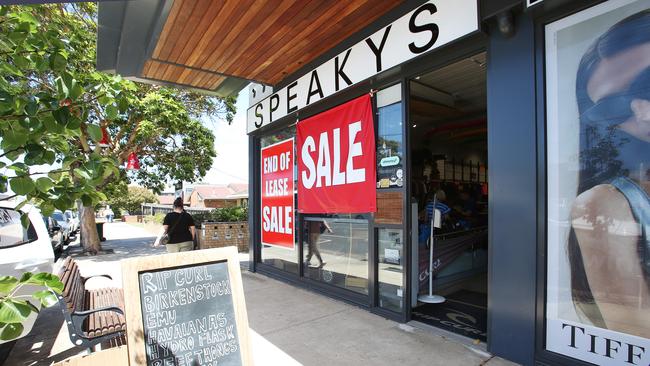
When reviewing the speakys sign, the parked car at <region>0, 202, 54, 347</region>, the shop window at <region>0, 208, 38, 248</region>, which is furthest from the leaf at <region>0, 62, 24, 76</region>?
the speakys sign

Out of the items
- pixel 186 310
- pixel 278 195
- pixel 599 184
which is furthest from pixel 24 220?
pixel 278 195

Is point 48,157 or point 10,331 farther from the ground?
Result: point 48,157

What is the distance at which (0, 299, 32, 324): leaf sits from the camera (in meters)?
1.05

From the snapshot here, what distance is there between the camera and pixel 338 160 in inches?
196

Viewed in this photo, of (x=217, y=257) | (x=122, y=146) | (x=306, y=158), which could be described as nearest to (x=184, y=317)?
(x=217, y=257)

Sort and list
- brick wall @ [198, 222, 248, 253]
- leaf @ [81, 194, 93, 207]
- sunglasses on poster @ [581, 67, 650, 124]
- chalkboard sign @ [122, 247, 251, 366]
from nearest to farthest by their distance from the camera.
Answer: leaf @ [81, 194, 93, 207] → chalkboard sign @ [122, 247, 251, 366] → sunglasses on poster @ [581, 67, 650, 124] → brick wall @ [198, 222, 248, 253]

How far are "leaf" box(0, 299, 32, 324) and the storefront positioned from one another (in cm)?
328

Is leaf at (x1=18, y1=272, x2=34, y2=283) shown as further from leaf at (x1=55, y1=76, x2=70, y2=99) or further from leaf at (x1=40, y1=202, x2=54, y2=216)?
leaf at (x1=55, y1=76, x2=70, y2=99)

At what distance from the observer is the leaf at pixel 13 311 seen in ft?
3.46

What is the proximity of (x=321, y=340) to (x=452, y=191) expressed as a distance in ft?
15.1

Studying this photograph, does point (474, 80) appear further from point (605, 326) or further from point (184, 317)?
point (184, 317)

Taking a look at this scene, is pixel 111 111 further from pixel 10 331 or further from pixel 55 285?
pixel 10 331

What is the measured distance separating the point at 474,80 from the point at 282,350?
193 inches

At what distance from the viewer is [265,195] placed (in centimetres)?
709
